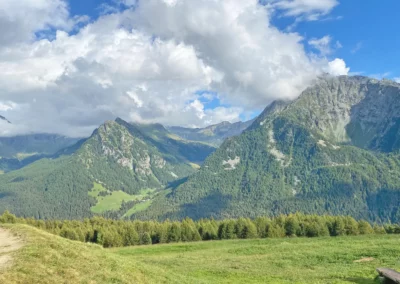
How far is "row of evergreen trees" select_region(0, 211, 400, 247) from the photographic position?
11781cm

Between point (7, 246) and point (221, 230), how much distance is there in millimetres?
103455

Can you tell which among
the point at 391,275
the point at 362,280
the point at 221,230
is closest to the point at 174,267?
the point at 362,280

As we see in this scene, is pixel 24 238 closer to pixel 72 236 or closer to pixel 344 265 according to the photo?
pixel 344 265

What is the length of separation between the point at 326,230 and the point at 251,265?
78598 millimetres

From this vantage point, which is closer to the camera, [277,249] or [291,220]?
[277,249]

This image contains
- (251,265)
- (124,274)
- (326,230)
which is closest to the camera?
(124,274)

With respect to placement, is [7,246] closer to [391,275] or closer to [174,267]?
[174,267]

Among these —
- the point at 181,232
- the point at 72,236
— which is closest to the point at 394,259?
the point at 181,232

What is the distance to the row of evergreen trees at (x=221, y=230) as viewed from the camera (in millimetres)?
117812

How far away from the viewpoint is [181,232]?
130625mm

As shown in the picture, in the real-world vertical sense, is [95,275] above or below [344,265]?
above

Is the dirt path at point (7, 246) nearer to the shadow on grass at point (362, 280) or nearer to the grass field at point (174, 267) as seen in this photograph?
the grass field at point (174, 267)

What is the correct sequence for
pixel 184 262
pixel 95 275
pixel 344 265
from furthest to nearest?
pixel 184 262 < pixel 344 265 < pixel 95 275

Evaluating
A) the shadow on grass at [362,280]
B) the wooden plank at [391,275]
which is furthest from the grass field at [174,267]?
the wooden plank at [391,275]
